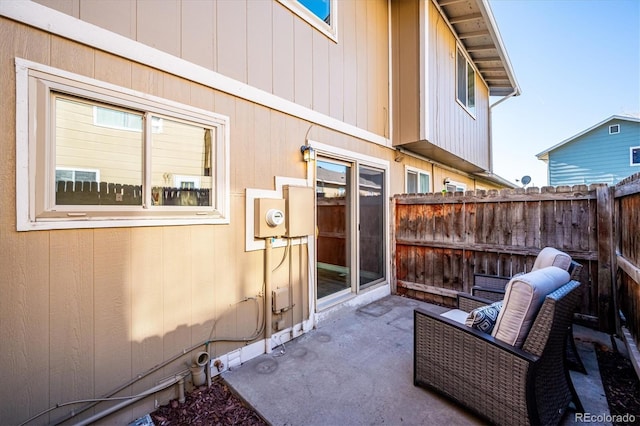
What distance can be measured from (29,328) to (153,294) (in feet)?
2.18

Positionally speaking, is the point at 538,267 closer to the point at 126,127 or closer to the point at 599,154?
the point at 126,127

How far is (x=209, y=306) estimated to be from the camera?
8.02ft

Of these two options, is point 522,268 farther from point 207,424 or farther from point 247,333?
point 207,424

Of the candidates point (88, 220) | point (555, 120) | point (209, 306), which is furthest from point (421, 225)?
point (555, 120)

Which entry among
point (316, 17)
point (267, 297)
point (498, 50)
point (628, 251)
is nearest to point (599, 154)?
point (498, 50)

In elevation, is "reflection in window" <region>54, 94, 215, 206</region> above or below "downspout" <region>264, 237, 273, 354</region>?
above

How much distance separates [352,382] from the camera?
231 cm

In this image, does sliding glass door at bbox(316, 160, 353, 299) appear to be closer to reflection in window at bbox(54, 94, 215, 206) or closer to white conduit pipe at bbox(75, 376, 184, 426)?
reflection in window at bbox(54, 94, 215, 206)

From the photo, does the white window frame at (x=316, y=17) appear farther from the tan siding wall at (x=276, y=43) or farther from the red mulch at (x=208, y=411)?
the red mulch at (x=208, y=411)

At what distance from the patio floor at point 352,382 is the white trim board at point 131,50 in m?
2.66

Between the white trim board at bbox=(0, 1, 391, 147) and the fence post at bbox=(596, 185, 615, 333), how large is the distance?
356 centimetres

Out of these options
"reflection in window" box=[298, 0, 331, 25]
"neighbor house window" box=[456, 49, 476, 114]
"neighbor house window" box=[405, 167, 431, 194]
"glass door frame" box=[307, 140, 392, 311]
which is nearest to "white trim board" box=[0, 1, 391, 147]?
"glass door frame" box=[307, 140, 392, 311]

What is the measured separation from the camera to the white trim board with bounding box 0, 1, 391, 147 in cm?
165

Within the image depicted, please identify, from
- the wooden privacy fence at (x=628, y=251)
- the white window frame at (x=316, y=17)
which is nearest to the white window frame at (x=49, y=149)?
the white window frame at (x=316, y=17)
